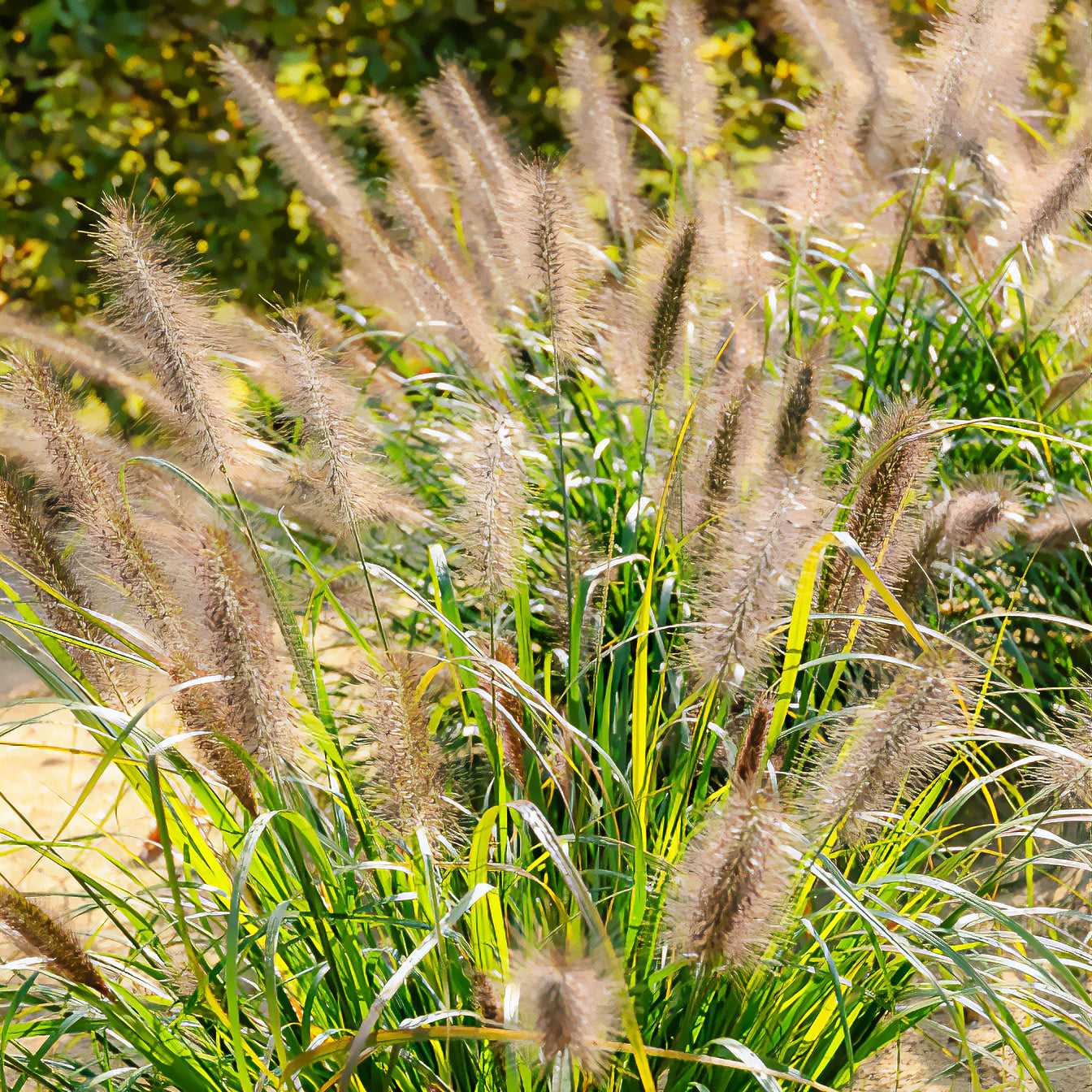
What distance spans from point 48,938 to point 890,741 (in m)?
0.94

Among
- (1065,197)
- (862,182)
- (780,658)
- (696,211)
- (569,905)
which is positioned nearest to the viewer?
(569,905)

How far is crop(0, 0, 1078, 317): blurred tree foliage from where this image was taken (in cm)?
378

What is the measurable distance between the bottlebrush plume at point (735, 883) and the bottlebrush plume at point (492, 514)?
18.7 inches

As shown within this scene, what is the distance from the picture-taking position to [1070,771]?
123 centimetres

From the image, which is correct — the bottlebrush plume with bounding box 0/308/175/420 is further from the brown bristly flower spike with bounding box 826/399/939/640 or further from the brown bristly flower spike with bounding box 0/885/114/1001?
the brown bristly flower spike with bounding box 826/399/939/640

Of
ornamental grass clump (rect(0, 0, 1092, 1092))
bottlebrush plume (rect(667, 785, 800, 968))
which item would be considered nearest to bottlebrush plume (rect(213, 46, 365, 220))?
ornamental grass clump (rect(0, 0, 1092, 1092))

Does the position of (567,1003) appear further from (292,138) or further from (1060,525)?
(292,138)

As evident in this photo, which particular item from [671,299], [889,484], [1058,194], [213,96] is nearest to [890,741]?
[889,484]

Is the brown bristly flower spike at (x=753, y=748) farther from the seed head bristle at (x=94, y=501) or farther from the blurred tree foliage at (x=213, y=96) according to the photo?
the blurred tree foliage at (x=213, y=96)

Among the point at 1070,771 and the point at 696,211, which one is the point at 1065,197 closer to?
the point at 696,211

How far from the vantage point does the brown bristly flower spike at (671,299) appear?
1474 millimetres

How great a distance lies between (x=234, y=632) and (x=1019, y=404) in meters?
1.96

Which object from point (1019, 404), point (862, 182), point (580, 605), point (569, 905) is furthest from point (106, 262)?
point (862, 182)

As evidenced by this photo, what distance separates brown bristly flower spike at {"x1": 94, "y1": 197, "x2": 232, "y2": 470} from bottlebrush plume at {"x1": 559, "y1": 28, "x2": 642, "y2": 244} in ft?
4.72
